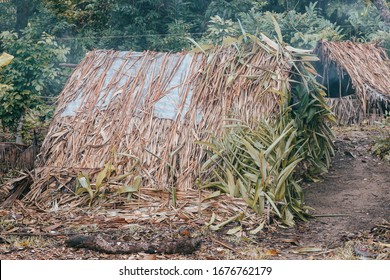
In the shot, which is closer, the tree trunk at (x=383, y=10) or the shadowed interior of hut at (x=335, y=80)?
the shadowed interior of hut at (x=335, y=80)

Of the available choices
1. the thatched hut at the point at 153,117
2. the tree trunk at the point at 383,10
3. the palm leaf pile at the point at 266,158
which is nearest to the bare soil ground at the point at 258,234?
the palm leaf pile at the point at 266,158

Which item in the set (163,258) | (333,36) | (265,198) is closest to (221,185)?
(265,198)

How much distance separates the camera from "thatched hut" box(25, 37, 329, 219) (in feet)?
22.1

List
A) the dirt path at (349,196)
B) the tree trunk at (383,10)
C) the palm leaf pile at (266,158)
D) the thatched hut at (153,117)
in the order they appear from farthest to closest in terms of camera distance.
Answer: the tree trunk at (383,10)
the thatched hut at (153,117)
the palm leaf pile at (266,158)
the dirt path at (349,196)

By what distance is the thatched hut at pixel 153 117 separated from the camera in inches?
265

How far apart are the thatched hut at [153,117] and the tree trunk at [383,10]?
796 centimetres

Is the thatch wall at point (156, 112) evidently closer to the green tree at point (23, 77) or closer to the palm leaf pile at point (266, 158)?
the palm leaf pile at point (266, 158)

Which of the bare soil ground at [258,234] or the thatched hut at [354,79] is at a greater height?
the bare soil ground at [258,234]

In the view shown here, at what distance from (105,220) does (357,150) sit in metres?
4.32

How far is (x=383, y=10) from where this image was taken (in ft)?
48.2

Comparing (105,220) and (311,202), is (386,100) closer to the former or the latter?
(311,202)

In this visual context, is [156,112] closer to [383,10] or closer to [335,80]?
[335,80]

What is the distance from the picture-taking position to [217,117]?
6.92 m
